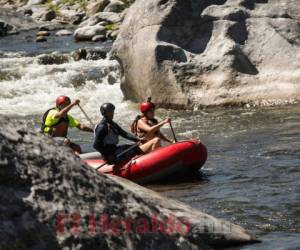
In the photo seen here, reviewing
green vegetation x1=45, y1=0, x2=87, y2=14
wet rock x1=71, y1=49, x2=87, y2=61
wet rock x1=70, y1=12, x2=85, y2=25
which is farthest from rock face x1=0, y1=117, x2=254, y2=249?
green vegetation x1=45, y1=0, x2=87, y2=14

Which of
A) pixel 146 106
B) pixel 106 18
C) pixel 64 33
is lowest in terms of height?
pixel 64 33

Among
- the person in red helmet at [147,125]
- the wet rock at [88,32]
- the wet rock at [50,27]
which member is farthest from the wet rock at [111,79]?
the wet rock at [50,27]

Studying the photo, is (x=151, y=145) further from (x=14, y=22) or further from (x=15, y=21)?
(x=15, y=21)

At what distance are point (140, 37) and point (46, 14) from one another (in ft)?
95.6

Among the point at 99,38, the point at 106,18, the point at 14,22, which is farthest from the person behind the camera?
the point at 14,22

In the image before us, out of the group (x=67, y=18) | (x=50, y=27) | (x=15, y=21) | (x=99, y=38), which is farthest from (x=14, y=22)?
(x=99, y=38)

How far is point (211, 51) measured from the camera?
1912 centimetres

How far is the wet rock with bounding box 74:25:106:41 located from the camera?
114 ft

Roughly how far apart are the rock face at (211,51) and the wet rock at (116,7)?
22720mm

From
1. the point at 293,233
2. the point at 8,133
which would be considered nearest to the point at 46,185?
the point at 8,133

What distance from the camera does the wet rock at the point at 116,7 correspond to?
140 ft

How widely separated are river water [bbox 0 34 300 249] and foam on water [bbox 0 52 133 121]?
30mm

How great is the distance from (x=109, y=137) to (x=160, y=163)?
966mm

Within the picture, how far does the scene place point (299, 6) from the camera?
19.9 metres
